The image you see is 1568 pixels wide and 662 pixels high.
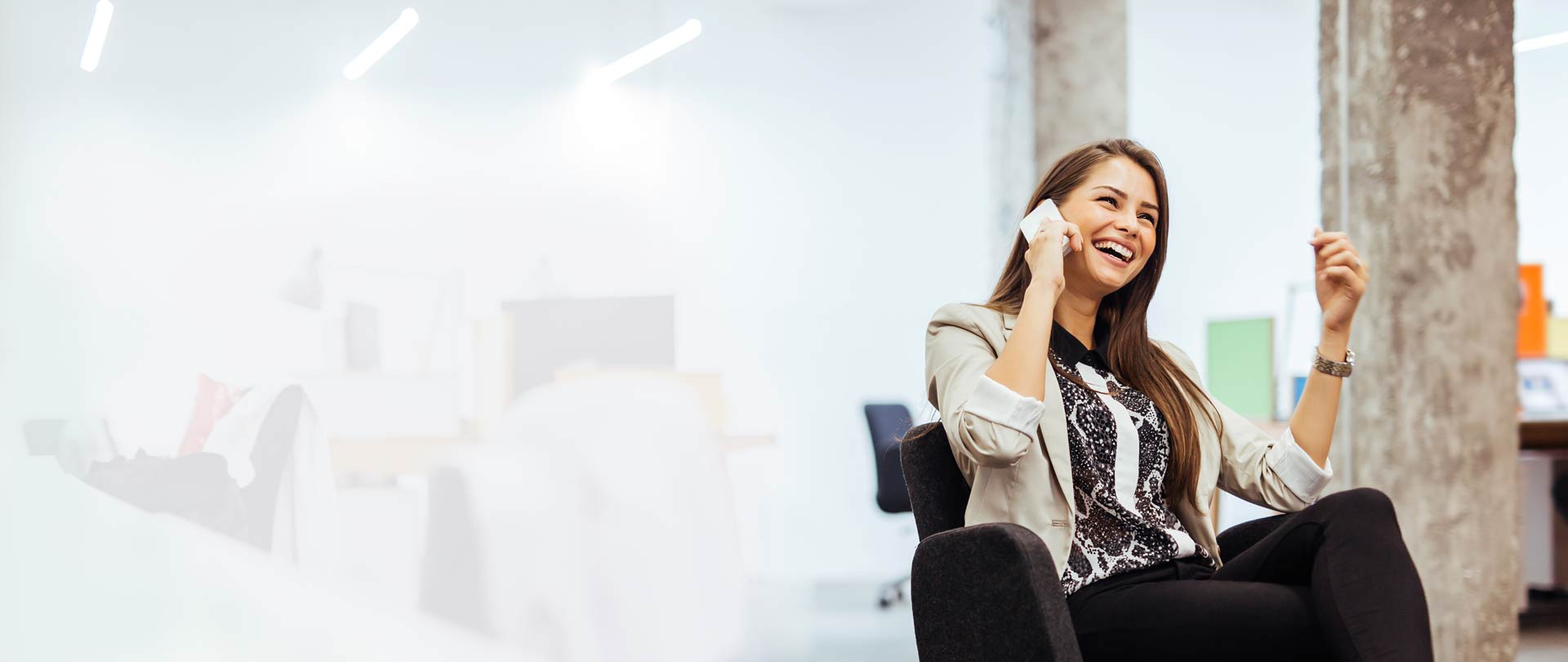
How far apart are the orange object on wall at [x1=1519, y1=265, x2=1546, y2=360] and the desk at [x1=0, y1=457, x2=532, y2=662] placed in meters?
5.26

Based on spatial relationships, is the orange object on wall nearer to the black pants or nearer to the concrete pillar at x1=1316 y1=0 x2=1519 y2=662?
the concrete pillar at x1=1316 y1=0 x2=1519 y2=662

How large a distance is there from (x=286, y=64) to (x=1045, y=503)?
2.20 metres

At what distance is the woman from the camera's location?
58.3 inches

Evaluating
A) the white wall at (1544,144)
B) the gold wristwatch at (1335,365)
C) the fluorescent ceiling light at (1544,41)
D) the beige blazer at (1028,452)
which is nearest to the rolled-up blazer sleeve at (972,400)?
the beige blazer at (1028,452)

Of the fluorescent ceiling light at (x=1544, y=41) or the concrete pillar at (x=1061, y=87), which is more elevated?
the fluorescent ceiling light at (x=1544, y=41)

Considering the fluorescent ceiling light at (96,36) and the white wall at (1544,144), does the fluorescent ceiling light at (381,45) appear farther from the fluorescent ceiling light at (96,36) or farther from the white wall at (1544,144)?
the white wall at (1544,144)

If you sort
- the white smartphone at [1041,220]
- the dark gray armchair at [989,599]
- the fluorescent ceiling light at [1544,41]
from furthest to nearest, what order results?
the fluorescent ceiling light at [1544,41] → the white smartphone at [1041,220] → the dark gray armchair at [989,599]

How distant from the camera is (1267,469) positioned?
1.85 meters

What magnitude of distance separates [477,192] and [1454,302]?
2.51 meters

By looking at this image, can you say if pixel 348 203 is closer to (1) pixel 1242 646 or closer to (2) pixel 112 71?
(2) pixel 112 71

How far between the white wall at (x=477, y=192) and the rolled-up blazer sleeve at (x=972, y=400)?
1622 millimetres

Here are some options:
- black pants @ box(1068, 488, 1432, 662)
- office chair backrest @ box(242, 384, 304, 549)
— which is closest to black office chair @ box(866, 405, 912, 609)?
office chair backrest @ box(242, 384, 304, 549)

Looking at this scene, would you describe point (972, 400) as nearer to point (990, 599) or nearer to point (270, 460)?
point (990, 599)

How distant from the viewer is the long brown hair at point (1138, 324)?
177 centimetres
